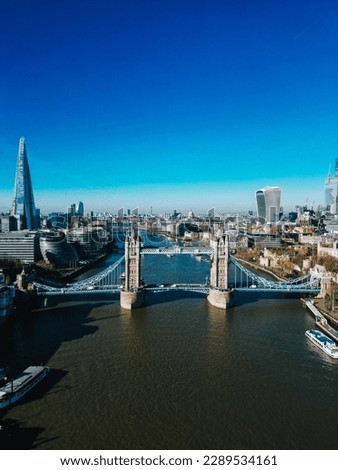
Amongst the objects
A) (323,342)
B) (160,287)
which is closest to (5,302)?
(160,287)

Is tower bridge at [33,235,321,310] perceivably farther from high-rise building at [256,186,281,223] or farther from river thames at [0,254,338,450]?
high-rise building at [256,186,281,223]

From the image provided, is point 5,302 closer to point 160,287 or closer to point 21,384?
point 21,384

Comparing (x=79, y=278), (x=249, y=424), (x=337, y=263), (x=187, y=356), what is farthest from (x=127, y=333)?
(x=337, y=263)

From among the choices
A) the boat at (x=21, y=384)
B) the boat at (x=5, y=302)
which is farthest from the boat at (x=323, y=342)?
the boat at (x=5, y=302)

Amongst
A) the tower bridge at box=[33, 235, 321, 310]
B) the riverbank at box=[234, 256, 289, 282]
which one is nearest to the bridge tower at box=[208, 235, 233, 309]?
the tower bridge at box=[33, 235, 321, 310]

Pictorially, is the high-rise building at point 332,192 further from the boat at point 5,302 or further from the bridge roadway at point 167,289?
the boat at point 5,302

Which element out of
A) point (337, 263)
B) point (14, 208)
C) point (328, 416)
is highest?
point (14, 208)

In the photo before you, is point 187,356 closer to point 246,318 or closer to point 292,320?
point 246,318
